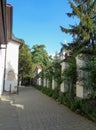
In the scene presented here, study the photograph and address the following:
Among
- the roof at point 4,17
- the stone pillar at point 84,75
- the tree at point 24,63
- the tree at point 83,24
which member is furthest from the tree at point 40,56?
the stone pillar at point 84,75

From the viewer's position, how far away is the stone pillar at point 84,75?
10.2 metres

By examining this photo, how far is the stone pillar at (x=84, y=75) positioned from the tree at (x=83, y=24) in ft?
24.9

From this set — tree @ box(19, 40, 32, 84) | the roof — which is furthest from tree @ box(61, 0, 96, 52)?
tree @ box(19, 40, 32, 84)

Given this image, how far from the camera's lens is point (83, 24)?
768 inches

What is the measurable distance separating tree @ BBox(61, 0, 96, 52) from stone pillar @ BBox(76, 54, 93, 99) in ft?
24.9

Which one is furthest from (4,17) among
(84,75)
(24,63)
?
(24,63)

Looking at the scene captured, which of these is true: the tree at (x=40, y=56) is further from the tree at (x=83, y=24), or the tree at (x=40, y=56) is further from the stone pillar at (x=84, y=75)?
the stone pillar at (x=84, y=75)

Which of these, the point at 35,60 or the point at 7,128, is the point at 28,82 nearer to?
the point at 35,60

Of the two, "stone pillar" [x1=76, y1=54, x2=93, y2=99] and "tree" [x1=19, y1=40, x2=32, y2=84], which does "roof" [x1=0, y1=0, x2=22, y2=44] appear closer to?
"stone pillar" [x1=76, y1=54, x2=93, y2=99]

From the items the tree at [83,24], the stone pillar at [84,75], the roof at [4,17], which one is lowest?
the stone pillar at [84,75]

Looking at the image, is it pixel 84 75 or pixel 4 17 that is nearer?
pixel 4 17

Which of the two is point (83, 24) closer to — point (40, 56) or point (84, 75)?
point (84, 75)

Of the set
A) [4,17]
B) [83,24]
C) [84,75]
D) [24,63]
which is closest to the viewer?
[4,17]

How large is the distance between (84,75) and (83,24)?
8735 mm
